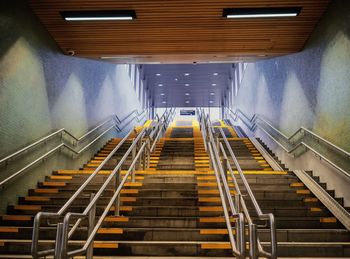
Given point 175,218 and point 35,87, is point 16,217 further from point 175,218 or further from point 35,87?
point 35,87

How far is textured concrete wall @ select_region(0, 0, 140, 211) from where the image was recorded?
17.3ft

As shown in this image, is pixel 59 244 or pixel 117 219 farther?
pixel 117 219

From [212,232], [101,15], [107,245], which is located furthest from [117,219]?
[101,15]

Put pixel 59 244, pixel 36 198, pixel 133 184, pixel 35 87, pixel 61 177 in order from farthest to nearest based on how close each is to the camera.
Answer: pixel 61 177 → pixel 35 87 → pixel 133 184 → pixel 36 198 → pixel 59 244

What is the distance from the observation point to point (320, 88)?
6.18 meters

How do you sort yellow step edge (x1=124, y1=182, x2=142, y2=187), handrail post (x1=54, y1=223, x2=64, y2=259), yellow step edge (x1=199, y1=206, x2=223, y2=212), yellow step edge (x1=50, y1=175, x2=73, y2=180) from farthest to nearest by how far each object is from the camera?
yellow step edge (x1=50, y1=175, x2=73, y2=180) → yellow step edge (x1=124, y1=182, x2=142, y2=187) → yellow step edge (x1=199, y1=206, x2=223, y2=212) → handrail post (x1=54, y1=223, x2=64, y2=259)

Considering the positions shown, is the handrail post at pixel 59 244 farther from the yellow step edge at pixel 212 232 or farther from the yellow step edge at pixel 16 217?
the yellow step edge at pixel 16 217

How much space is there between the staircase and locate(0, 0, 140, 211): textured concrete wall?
677 millimetres

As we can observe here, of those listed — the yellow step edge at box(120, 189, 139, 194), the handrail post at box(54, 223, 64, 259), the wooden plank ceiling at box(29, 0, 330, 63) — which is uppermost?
the wooden plank ceiling at box(29, 0, 330, 63)

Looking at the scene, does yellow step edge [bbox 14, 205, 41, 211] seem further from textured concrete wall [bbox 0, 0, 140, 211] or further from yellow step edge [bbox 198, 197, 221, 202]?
yellow step edge [bbox 198, 197, 221, 202]

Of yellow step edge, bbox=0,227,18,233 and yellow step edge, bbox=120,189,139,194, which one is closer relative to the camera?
yellow step edge, bbox=0,227,18,233

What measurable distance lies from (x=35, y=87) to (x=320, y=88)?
191 inches

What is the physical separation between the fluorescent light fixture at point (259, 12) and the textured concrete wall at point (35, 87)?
10.7ft

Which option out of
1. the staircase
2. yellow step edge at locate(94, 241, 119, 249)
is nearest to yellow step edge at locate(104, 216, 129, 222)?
the staircase
